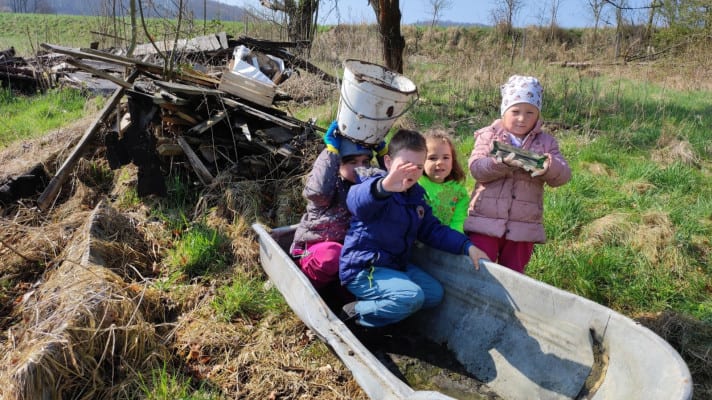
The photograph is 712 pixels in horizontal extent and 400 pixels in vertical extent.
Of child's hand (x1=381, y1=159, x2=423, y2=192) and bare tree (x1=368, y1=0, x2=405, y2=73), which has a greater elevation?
bare tree (x1=368, y1=0, x2=405, y2=73)

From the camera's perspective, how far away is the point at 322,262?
3084mm

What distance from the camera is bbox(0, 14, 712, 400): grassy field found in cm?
357

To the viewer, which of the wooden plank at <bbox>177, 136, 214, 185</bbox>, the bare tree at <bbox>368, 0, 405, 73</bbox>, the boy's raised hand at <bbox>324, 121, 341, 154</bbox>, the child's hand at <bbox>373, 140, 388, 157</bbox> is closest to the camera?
the boy's raised hand at <bbox>324, 121, 341, 154</bbox>

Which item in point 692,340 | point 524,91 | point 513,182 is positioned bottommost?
point 692,340

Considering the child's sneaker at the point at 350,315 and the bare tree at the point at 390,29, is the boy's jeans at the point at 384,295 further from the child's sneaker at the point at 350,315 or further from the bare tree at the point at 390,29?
the bare tree at the point at 390,29

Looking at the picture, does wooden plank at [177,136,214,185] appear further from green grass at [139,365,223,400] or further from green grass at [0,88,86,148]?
green grass at [0,88,86,148]

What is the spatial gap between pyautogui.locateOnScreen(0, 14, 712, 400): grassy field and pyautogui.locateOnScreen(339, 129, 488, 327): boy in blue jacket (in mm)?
657

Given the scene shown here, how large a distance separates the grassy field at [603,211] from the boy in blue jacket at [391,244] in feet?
2.16

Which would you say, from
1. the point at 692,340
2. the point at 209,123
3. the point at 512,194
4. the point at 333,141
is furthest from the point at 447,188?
the point at 209,123

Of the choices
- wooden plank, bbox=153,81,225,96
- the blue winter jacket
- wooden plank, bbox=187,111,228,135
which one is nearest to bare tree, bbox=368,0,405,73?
wooden plank, bbox=187,111,228,135

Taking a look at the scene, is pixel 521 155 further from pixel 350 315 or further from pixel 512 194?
pixel 350 315

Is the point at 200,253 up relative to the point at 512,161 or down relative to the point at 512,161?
down

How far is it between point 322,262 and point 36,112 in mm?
7550

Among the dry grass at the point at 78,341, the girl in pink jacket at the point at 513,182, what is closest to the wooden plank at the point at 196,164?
the dry grass at the point at 78,341
